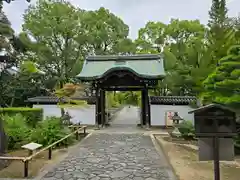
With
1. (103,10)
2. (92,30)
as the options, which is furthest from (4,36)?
(103,10)

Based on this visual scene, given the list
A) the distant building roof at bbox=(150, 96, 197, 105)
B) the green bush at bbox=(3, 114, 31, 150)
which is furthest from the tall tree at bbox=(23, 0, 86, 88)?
the green bush at bbox=(3, 114, 31, 150)

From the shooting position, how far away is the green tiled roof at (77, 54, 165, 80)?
49.7ft

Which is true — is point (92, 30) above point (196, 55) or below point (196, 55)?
above

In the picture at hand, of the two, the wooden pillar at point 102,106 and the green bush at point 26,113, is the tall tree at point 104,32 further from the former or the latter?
the green bush at point 26,113

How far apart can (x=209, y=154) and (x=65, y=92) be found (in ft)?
27.5

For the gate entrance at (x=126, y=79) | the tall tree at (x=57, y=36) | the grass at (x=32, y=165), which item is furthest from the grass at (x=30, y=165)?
the tall tree at (x=57, y=36)

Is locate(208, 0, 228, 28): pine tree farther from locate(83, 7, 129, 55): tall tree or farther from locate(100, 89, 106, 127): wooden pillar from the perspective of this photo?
locate(100, 89, 106, 127): wooden pillar

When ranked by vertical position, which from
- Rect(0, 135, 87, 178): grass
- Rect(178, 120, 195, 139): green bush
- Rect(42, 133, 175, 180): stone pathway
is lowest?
Rect(42, 133, 175, 180): stone pathway

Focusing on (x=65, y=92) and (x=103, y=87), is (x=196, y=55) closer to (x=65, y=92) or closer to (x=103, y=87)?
(x=103, y=87)

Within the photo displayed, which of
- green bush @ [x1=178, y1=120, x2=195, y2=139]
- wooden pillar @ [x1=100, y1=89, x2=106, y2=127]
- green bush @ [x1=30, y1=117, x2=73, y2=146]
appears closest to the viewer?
green bush @ [x1=30, y1=117, x2=73, y2=146]

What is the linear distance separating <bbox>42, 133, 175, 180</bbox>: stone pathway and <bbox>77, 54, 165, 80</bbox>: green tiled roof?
644cm

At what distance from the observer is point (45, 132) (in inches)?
345

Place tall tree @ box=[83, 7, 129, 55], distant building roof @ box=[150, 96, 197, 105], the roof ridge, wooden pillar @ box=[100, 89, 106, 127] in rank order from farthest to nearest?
tall tree @ box=[83, 7, 129, 55] < the roof ridge < distant building roof @ box=[150, 96, 197, 105] < wooden pillar @ box=[100, 89, 106, 127]

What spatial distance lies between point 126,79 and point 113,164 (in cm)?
945
